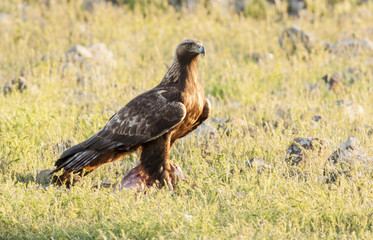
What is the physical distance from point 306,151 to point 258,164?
0.55 m

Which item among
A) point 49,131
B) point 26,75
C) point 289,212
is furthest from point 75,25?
point 289,212

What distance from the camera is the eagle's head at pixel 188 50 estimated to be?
5949 millimetres

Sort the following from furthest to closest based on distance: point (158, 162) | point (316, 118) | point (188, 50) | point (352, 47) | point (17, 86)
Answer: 1. point (352, 47)
2. point (17, 86)
3. point (316, 118)
4. point (188, 50)
5. point (158, 162)

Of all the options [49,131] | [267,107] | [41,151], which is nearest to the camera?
[41,151]

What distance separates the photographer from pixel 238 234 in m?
4.63

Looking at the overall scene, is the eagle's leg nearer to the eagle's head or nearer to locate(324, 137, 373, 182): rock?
the eagle's head

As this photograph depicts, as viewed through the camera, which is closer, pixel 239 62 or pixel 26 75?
pixel 26 75

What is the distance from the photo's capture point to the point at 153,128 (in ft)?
18.8

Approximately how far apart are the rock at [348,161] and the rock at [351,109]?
187 centimetres

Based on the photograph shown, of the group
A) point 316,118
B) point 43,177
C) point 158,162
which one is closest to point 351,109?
point 316,118

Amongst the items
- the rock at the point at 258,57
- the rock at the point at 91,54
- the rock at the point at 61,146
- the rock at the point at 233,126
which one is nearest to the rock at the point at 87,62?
the rock at the point at 91,54

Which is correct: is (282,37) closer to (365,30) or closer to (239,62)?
(239,62)

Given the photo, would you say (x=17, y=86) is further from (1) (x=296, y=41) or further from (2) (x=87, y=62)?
(1) (x=296, y=41)

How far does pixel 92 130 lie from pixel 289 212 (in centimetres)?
326
